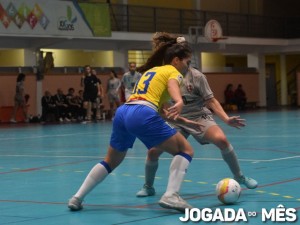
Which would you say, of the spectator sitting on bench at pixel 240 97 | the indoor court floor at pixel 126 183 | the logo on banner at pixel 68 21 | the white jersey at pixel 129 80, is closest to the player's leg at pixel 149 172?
the indoor court floor at pixel 126 183

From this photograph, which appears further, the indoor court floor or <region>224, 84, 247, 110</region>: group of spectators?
<region>224, 84, 247, 110</region>: group of spectators

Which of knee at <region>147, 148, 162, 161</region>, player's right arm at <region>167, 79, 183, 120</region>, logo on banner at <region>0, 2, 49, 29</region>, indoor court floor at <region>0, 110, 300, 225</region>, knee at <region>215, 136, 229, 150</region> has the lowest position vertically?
indoor court floor at <region>0, 110, 300, 225</region>

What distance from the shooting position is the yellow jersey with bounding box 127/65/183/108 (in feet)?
26.5

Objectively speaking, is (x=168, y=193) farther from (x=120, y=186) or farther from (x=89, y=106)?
(x=89, y=106)

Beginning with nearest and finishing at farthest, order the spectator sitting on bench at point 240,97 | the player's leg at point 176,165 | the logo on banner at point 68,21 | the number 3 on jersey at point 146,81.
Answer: the player's leg at point 176,165 → the number 3 on jersey at point 146,81 → the logo on banner at point 68,21 → the spectator sitting on bench at point 240,97

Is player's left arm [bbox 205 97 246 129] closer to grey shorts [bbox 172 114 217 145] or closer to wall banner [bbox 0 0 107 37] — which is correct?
grey shorts [bbox 172 114 217 145]

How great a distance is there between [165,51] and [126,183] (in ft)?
9.06

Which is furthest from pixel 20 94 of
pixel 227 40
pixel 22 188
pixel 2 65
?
pixel 22 188

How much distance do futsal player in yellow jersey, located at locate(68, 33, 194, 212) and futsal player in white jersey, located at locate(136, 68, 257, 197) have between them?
0.96 m

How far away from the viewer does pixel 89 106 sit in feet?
106

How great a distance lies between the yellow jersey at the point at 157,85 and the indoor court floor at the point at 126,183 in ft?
4.03

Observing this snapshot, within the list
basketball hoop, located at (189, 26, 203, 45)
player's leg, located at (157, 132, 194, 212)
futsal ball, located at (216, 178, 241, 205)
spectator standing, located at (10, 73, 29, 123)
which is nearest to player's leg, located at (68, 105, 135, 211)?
player's leg, located at (157, 132, 194, 212)

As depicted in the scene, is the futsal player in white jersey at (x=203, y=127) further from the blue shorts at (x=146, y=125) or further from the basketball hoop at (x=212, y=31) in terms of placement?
the basketball hoop at (x=212, y=31)

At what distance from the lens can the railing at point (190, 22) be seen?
129 feet
